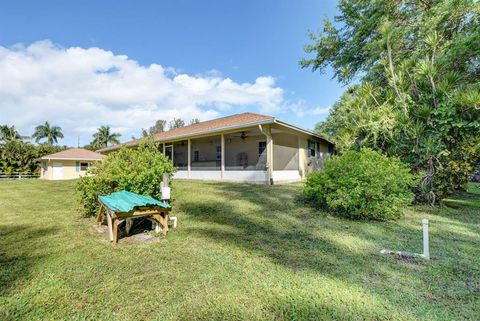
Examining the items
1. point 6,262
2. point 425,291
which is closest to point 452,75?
point 425,291

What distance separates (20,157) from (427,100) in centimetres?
3512

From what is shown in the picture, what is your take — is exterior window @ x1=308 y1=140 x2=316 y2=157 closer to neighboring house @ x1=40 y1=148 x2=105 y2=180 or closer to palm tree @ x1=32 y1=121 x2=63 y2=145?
neighboring house @ x1=40 y1=148 x2=105 y2=180

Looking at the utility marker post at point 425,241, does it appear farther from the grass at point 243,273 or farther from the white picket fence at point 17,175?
the white picket fence at point 17,175

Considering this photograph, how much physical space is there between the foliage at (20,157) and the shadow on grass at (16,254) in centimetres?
2783

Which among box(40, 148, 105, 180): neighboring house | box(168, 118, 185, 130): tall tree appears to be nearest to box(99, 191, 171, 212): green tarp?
box(40, 148, 105, 180): neighboring house

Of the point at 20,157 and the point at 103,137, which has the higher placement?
the point at 103,137

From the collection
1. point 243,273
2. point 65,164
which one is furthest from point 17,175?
point 243,273

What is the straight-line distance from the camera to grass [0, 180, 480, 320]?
2.31 metres

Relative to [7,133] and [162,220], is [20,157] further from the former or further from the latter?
[162,220]

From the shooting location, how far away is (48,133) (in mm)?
46969

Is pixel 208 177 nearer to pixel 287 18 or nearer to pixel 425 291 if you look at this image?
pixel 287 18

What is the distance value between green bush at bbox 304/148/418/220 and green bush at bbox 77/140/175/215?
4.09 metres

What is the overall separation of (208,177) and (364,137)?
871cm

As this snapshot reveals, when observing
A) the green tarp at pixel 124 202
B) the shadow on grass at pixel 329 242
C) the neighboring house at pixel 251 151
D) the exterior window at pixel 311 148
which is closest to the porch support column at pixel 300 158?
the neighboring house at pixel 251 151
